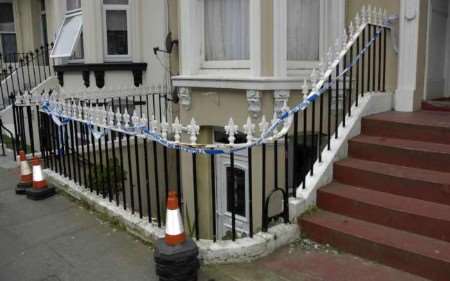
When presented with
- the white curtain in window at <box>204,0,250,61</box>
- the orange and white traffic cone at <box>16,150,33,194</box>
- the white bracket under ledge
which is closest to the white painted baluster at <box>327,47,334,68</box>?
the white bracket under ledge

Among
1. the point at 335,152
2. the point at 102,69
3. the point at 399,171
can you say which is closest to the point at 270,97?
the point at 335,152

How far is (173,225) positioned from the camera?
346cm

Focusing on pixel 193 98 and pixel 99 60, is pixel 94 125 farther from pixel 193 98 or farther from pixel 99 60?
pixel 99 60

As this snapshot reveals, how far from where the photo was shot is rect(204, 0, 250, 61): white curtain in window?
629cm

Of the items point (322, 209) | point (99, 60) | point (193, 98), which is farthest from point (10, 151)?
point (322, 209)

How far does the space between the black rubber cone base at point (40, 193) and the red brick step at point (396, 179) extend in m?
3.81

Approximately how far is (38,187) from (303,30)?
14.1 ft

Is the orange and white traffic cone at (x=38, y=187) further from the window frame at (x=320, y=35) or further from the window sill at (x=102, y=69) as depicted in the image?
the window sill at (x=102, y=69)

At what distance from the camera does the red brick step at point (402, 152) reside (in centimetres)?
411

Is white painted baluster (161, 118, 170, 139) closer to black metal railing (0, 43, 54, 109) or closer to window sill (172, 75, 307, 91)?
window sill (172, 75, 307, 91)

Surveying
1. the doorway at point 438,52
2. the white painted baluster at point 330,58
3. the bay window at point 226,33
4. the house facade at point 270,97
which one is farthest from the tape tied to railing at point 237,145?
the bay window at point 226,33

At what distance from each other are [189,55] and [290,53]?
162 centimetres

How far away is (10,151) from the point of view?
8.61 meters

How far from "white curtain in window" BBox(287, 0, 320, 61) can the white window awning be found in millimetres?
5374
